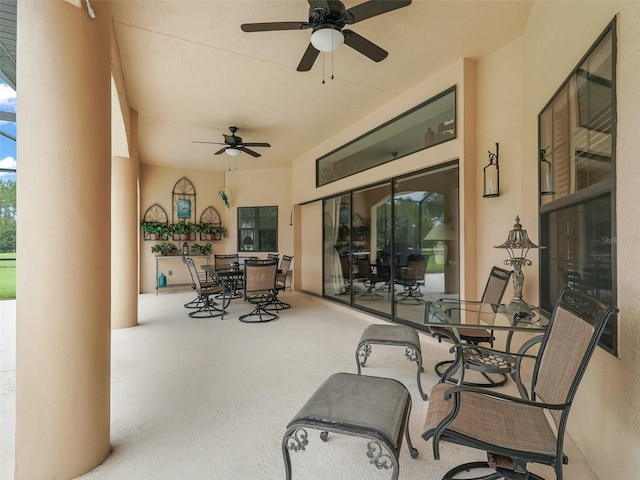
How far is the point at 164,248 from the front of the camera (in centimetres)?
799

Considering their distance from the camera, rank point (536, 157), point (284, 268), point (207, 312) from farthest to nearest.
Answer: point (284, 268) < point (207, 312) < point (536, 157)

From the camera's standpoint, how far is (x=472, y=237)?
348 cm

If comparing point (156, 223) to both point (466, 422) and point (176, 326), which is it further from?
point (466, 422)

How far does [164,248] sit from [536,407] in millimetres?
8149

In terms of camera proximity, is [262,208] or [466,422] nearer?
[466,422]

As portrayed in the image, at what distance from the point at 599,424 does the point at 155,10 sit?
4.17m

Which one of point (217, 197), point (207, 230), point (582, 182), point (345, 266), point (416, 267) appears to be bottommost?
point (345, 266)

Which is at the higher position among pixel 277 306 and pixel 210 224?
pixel 210 224

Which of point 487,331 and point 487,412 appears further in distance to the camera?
point 487,331

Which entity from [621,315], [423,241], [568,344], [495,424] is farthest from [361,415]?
[423,241]

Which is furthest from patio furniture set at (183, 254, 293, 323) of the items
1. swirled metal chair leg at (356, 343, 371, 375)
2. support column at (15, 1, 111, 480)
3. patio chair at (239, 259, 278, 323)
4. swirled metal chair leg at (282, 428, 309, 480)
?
swirled metal chair leg at (282, 428, 309, 480)

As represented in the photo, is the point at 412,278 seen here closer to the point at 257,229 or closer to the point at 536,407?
the point at 536,407

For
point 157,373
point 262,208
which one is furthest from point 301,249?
→ point 157,373

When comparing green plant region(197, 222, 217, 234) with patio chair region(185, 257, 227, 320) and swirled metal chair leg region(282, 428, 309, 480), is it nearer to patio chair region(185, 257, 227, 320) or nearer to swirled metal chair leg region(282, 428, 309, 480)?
patio chair region(185, 257, 227, 320)
